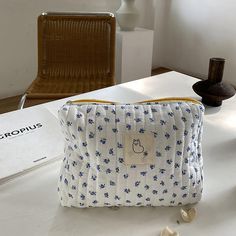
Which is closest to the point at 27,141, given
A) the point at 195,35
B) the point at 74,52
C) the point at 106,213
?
the point at 106,213

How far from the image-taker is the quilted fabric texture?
522 mm

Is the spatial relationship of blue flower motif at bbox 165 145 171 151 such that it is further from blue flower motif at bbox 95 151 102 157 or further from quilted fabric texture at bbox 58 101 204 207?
blue flower motif at bbox 95 151 102 157

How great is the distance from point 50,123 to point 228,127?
506 millimetres

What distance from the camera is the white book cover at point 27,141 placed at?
70cm

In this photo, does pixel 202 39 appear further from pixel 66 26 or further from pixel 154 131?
pixel 154 131

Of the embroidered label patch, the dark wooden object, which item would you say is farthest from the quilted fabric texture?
the dark wooden object

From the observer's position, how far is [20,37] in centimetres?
242

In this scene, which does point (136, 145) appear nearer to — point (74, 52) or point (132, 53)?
point (74, 52)

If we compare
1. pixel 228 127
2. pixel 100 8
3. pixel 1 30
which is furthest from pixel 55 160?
pixel 100 8

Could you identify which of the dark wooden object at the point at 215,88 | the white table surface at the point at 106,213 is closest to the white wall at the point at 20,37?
the dark wooden object at the point at 215,88

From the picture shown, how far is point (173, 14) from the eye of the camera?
327cm

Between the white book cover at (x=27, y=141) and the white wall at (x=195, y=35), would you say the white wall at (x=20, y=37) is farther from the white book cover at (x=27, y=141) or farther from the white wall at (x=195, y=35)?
the white book cover at (x=27, y=141)

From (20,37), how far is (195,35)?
5.62 ft

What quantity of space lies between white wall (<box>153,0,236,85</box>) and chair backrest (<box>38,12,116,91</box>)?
5.47ft
